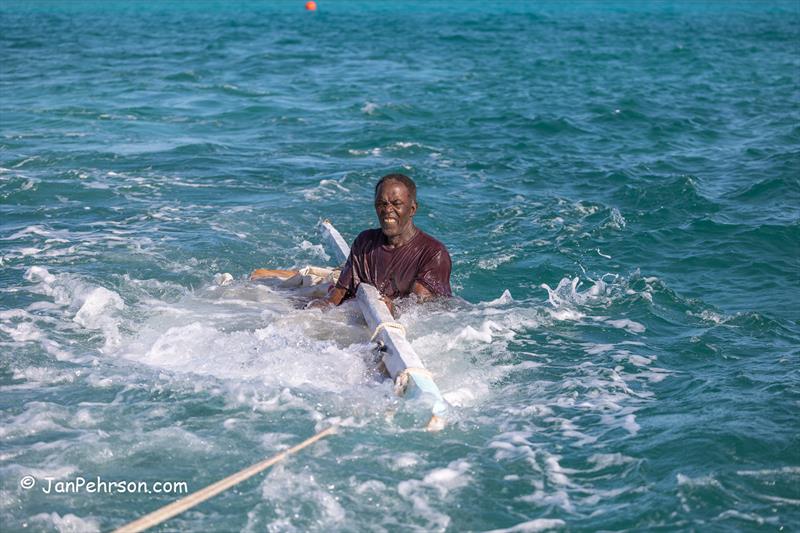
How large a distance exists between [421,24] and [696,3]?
29585 millimetres

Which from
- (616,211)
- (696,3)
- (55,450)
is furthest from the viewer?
(696,3)

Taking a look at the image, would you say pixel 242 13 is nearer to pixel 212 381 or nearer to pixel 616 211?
pixel 616 211

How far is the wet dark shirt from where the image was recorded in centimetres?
820

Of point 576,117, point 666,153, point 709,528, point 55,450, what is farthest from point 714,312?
point 576,117

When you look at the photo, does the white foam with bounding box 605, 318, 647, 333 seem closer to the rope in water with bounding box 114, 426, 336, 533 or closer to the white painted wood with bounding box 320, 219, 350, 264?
the white painted wood with bounding box 320, 219, 350, 264

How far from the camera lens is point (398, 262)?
27.1ft

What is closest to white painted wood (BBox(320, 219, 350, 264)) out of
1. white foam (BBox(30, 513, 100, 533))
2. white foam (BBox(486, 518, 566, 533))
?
white foam (BBox(486, 518, 566, 533))

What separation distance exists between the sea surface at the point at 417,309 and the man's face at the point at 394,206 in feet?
2.45

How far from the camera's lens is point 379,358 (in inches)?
289

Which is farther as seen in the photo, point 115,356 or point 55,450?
point 115,356

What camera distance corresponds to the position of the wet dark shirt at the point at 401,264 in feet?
26.9

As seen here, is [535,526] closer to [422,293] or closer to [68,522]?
[68,522]

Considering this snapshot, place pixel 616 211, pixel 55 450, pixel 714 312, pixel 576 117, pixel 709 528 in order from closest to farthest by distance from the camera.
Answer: pixel 709 528 < pixel 55 450 < pixel 714 312 < pixel 616 211 < pixel 576 117

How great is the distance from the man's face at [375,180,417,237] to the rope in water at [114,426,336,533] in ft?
7.68
